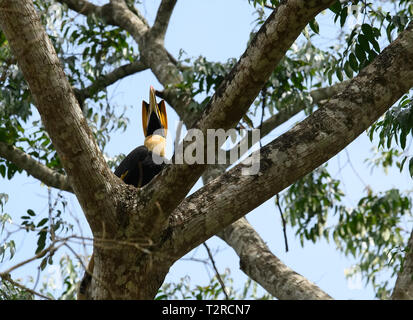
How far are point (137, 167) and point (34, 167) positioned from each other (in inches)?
52.7

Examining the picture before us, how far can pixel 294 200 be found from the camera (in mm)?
6926

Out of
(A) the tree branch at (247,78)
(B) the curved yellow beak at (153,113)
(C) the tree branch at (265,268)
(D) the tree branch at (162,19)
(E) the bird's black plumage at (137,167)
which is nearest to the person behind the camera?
(A) the tree branch at (247,78)

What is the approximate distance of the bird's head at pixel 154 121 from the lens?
5.30 meters

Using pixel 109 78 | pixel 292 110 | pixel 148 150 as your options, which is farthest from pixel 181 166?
pixel 109 78

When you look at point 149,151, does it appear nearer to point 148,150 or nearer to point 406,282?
point 148,150

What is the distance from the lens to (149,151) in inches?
191

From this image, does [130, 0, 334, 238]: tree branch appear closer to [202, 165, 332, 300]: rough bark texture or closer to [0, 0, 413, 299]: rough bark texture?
[0, 0, 413, 299]: rough bark texture

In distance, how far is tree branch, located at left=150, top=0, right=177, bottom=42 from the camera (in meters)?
6.24

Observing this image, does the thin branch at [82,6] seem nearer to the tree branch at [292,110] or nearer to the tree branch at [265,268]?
the tree branch at [292,110]

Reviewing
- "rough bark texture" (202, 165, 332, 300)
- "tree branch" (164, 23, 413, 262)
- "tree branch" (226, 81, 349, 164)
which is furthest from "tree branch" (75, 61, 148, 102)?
"tree branch" (164, 23, 413, 262)

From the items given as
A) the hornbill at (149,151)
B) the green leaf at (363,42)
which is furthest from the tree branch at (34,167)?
the green leaf at (363,42)

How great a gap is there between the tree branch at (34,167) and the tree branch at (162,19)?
71.6 inches
